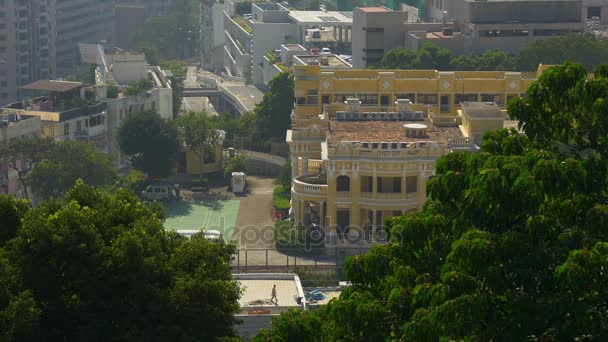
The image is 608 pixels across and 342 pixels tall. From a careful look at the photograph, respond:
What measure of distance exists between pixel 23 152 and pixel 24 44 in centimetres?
7898

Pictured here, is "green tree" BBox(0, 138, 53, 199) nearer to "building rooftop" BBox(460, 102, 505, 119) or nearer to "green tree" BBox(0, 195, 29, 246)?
"building rooftop" BBox(460, 102, 505, 119)

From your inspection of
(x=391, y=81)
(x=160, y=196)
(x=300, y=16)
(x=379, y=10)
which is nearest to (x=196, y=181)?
(x=160, y=196)

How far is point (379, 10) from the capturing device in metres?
142

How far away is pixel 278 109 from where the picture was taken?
129125mm

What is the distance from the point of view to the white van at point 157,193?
110688 mm

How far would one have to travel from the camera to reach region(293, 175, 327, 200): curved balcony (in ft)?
308

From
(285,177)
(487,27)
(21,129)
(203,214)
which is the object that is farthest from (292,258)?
(487,27)

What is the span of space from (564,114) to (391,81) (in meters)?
73.2

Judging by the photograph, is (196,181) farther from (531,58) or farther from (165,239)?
(165,239)

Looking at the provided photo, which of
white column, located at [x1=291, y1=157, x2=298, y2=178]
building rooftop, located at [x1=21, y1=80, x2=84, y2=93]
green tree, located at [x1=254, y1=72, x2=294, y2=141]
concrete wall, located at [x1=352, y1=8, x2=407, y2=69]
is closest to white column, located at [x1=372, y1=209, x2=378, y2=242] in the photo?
white column, located at [x1=291, y1=157, x2=298, y2=178]

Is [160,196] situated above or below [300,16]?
below

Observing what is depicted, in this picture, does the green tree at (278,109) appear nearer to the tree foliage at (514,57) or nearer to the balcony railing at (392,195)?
the tree foliage at (514,57)

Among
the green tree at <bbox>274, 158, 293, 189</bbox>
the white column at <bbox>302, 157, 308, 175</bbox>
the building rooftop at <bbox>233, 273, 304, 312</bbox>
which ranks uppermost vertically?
the white column at <bbox>302, 157, 308, 175</bbox>

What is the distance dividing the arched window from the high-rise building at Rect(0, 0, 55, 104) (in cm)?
8975
